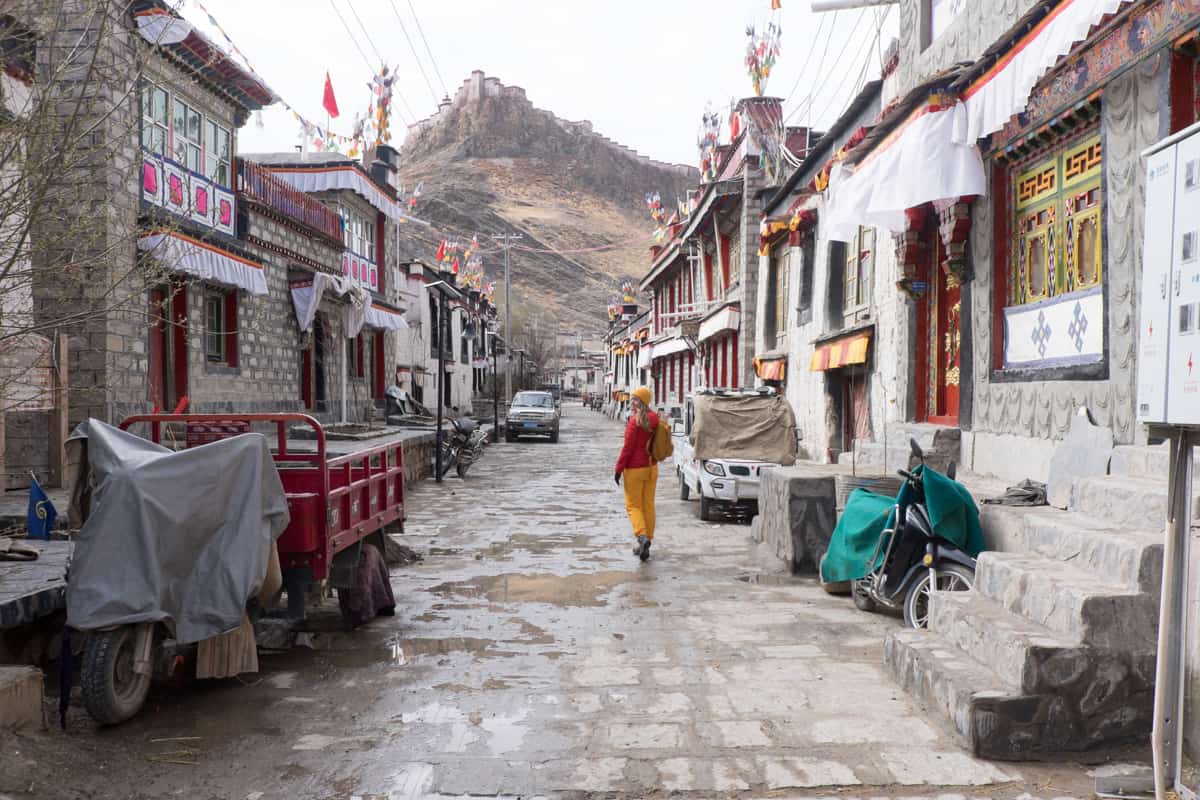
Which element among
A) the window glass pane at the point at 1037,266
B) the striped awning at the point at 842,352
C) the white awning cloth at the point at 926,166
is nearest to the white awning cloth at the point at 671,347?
the striped awning at the point at 842,352

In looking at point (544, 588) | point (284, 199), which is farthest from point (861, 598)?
point (284, 199)

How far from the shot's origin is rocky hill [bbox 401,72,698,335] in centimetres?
11988

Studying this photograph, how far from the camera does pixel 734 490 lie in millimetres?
12367

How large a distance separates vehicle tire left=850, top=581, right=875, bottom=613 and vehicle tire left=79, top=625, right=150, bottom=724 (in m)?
5.02

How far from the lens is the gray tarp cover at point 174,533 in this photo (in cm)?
452

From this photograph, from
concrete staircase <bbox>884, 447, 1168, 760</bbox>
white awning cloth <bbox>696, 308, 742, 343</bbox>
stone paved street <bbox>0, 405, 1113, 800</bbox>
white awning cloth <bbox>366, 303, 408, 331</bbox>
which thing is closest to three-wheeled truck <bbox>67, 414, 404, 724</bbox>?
stone paved street <bbox>0, 405, 1113, 800</bbox>

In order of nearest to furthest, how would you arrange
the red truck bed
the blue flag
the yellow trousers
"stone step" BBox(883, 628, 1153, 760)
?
"stone step" BBox(883, 628, 1153, 760)
the red truck bed
the blue flag
the yellow trousers

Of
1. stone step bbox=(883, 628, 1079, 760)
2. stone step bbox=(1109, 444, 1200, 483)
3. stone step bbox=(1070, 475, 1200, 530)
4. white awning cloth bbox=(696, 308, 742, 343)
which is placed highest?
white awning cloth bbox=(696, 308, 742, 343)

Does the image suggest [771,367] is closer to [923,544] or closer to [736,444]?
[736,444]

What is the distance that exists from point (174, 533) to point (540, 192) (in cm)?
14325

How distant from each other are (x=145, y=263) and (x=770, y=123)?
21107mm

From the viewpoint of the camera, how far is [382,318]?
24.2 meters

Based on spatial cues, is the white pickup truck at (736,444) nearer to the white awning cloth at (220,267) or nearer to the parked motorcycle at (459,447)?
the parked motorcycle at (459,447)

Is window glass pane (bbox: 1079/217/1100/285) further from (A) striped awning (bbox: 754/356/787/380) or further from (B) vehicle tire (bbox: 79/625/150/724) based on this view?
(A) striped awning (bbox: 754/356/787/380)
